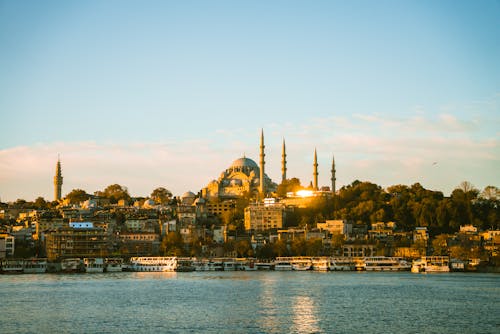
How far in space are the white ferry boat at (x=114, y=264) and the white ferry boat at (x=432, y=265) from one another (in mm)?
21661

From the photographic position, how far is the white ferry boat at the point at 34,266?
212ft

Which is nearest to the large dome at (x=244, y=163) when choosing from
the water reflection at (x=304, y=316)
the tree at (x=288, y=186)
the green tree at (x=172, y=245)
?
the tree at (x=288, y=186)

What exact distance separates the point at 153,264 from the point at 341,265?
14281 mm

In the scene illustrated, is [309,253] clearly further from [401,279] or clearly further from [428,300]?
[428,300]

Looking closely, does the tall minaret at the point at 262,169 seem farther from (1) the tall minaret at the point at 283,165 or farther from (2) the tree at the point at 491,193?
(2) the tree at the point at 491,193

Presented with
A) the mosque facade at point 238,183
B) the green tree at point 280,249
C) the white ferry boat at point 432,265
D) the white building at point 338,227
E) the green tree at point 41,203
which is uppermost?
the mosque facade at point 238,183

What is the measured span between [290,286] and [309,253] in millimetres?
25526

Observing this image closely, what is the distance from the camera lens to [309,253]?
7256cm

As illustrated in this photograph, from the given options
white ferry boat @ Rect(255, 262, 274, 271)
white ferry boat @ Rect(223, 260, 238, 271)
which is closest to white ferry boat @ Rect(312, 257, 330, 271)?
white ferry boat @ Rect(255, 262, 274, 271)

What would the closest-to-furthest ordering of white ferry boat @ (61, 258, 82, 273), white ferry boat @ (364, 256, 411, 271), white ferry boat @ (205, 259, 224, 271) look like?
white ferry boat @ (61, 258, 82, 273)
white ferry boat @ (364, 256, 411, 271)
white ferry boat @ (205, 259, 224, 271)

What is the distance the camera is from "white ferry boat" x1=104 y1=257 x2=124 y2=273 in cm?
6631

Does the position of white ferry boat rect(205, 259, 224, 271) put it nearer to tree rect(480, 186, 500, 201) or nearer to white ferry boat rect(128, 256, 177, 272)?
white ferry boat rect(128, 256, 177, 272)

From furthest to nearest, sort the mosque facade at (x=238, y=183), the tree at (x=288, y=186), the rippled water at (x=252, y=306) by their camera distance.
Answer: the mosque facade at (x=238, y=183) < the tree at (x=288, y=186) < the rippled water at (x=252, y=306)

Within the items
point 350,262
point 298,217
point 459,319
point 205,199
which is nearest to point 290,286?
point 459,319
